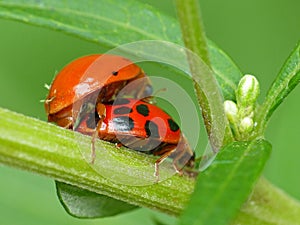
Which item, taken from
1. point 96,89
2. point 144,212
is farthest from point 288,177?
point 96,89

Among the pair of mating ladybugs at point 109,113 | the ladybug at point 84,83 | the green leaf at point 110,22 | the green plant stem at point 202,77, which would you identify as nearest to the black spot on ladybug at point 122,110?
the pair of mating ladybugs at point 109,113

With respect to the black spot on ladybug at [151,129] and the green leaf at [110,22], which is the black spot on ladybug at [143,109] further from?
the green leaf at [110,22]

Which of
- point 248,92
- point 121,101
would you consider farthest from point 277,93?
point 121,101

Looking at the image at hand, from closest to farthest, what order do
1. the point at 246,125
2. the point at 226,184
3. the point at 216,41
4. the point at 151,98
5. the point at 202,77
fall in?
the point at 226,184
the point at 202,77
the point at 246,125
the point at 151,98
the point at 216,41

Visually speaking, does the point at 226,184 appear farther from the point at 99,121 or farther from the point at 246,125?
the point at 99,121

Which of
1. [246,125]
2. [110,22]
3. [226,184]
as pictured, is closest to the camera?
[226,184]

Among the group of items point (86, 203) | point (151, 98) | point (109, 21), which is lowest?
point (86, 203)

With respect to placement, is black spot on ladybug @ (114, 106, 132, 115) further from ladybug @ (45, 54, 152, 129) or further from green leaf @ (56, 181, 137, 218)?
green leaf @ (56, 181, 137, 218)
